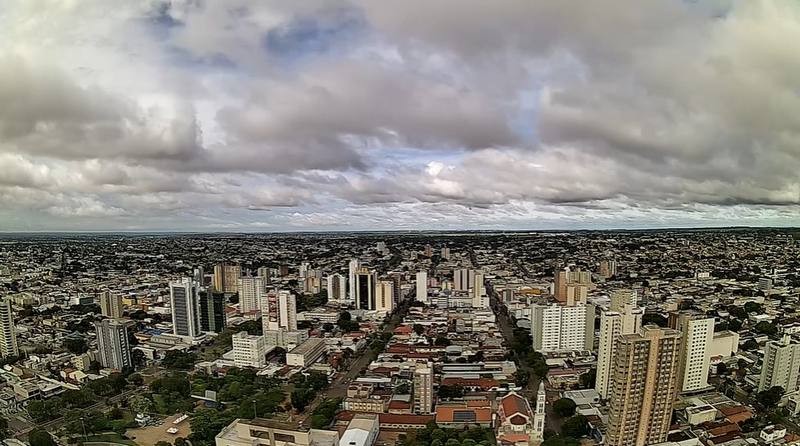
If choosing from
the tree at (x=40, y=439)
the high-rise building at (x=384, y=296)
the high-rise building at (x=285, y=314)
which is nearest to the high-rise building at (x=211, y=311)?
the high-rise building at (x=285, y=314)

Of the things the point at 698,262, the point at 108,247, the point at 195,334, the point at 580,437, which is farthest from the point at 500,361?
the point at 108,247

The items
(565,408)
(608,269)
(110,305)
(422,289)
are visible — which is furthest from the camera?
(608,269)

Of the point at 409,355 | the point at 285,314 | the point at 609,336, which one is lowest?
the point at 409,355

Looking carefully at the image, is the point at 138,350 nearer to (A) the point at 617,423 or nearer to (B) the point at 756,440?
(A) the point at 617,423

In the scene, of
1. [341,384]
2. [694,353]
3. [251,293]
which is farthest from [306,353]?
[694,353]

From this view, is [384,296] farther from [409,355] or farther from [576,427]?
[576,427]

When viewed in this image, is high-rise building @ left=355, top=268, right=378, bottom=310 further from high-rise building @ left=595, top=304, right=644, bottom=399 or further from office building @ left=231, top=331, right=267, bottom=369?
high-rise building @ left=595, top=304, right=644, bottom=399
